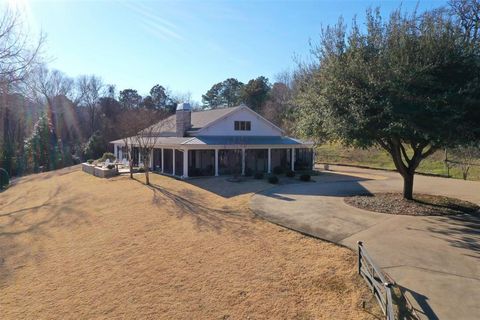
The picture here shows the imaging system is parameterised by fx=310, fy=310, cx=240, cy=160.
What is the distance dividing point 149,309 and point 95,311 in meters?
1.15

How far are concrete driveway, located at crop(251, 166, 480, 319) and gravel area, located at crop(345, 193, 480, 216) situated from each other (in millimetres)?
599

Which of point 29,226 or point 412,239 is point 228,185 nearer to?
point 29,226

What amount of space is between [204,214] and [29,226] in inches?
287

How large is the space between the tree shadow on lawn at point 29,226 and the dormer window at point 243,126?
13.1 metres

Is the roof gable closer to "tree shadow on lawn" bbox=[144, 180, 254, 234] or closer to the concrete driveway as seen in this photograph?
"tree shadow on lawn" bbox=[144, 180, 254, 234]

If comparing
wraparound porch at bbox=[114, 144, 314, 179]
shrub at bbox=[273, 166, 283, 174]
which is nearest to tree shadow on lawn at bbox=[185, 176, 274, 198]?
wraparound porch at bbox=[114, 144, 314, 179]

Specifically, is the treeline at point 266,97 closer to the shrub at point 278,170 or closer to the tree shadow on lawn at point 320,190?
the shrub at point 278,170

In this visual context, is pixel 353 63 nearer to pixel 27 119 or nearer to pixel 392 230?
pixel 392 230

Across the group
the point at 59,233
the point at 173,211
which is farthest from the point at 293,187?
the point at 59,233

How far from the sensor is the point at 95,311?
6.35m

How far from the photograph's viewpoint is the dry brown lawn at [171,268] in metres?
6.22

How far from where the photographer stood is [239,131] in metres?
25.6

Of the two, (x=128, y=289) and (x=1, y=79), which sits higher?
(x=1, y=79)

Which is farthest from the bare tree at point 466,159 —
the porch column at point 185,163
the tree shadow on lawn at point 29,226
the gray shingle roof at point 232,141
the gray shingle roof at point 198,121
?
the tree shadow on lawn at point 29,226
